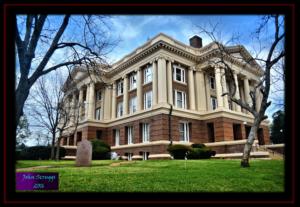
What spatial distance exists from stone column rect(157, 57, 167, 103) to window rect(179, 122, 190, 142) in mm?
3397

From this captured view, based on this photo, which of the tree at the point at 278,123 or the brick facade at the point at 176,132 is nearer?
the tree at the point at 278,123

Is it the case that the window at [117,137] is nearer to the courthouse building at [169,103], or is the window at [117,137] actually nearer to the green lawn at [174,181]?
the courthouse building at [169,103]

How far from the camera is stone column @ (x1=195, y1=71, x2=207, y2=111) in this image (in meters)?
27.4

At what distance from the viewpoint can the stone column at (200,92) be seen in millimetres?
27391

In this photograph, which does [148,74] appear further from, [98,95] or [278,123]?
[278,123]

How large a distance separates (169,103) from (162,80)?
2.33m

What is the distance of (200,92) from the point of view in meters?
27.7

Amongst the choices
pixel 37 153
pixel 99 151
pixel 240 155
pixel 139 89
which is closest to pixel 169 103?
pixel 139 89

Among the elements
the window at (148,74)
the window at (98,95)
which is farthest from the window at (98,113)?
the window at (148,74)

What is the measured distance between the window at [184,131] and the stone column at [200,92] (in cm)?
292

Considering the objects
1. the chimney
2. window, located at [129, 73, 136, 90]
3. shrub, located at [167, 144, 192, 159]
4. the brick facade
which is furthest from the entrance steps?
the chimney

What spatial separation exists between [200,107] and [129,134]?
326 inches
